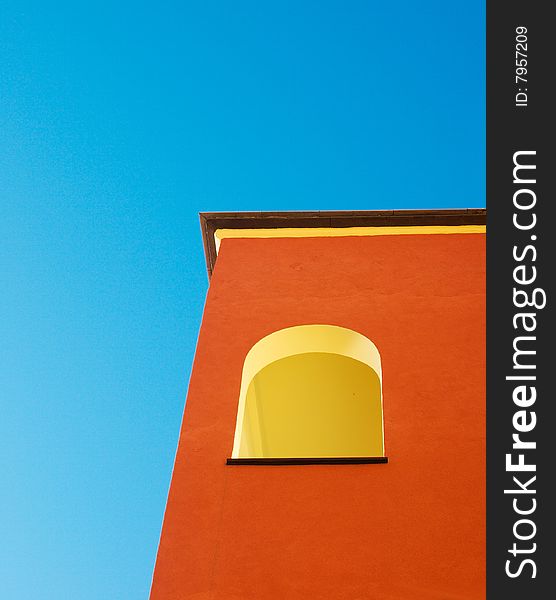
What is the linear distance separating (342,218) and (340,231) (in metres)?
0.17

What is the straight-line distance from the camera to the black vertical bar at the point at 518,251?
16.9ft

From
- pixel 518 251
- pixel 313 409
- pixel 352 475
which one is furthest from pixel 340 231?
pixel 352 475

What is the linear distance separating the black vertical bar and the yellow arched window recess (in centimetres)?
339

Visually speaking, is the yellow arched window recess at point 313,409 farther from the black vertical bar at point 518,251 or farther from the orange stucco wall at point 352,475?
the black vertical bar at point 518,251

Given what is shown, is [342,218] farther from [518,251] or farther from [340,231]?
[518,251]

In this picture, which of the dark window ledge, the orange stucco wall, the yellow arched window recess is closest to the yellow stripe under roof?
the orange stucco wall

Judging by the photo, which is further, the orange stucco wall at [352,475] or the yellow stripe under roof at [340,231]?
the yellow stripe under roof at [340,231]

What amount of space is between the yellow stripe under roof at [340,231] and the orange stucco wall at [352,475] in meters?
0.89

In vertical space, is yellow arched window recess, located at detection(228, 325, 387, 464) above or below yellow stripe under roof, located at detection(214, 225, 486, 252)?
below

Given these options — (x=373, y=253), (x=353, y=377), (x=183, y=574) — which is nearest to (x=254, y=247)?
(x=373, y=253)

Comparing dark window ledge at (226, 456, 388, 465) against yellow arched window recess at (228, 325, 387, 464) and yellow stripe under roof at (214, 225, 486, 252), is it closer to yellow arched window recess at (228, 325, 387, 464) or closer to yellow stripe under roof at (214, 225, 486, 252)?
yellow arched window recess at (228, 325, 387, 464)

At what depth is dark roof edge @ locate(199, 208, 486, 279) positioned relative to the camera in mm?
9688

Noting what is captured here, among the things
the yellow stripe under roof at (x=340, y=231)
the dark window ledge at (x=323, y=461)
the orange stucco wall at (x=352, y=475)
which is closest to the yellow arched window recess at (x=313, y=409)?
the orange stucco wall at (x=352, y=475)

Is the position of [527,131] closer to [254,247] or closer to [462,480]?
[462,480]
